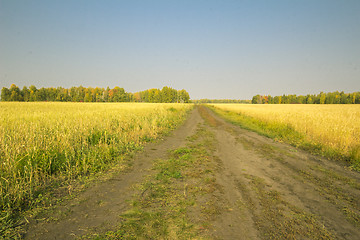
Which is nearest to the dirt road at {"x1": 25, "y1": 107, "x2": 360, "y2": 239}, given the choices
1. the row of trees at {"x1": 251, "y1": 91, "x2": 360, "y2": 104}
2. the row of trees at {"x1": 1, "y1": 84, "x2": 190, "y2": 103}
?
the row of trees at {"x1": 1, "y1": 84, "x2": 190, "y2": 103}

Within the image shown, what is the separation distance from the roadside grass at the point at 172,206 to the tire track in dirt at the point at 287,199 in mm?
349

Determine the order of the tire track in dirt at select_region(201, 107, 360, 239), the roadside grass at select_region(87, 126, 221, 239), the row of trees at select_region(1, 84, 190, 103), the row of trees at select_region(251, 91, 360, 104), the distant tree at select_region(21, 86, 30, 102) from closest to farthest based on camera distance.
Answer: the roadside grass at select_region(87, 126, 221, 239) → the tire track in dirt at select_region(201, 107, 360, 239) → the row of trees at select_region(1, 84, 190, 103) → the distant tree at select_region(21, 86, 30, 102) → the row of trees at select_region(251, 91, 360, 104)

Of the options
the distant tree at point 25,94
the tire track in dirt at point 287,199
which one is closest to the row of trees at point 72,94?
the distant tree at point 25,94

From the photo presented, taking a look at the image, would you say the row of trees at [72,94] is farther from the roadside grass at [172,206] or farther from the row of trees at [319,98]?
the roadside grass at [172,206]

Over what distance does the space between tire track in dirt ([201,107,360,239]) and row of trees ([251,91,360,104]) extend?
12670 cm

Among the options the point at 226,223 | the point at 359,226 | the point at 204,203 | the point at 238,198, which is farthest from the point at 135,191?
the point at 359,226

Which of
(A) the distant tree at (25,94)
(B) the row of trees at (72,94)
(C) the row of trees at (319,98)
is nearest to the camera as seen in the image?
(B) the row of trees at (72,94)

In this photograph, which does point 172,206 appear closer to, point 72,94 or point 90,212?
point 90,212

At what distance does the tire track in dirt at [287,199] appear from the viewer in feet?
8.92

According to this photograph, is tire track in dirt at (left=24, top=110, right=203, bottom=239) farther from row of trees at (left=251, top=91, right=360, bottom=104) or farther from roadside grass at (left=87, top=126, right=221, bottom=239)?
row of trees at (left=251, top=91, right=360, bottom=104)

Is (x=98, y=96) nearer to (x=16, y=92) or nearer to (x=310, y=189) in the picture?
(x=16, y=92)

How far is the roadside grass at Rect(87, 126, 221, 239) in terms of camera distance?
2596 mm

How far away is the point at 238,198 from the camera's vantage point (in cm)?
366

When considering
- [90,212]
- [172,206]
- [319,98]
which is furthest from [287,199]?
[319,98]
